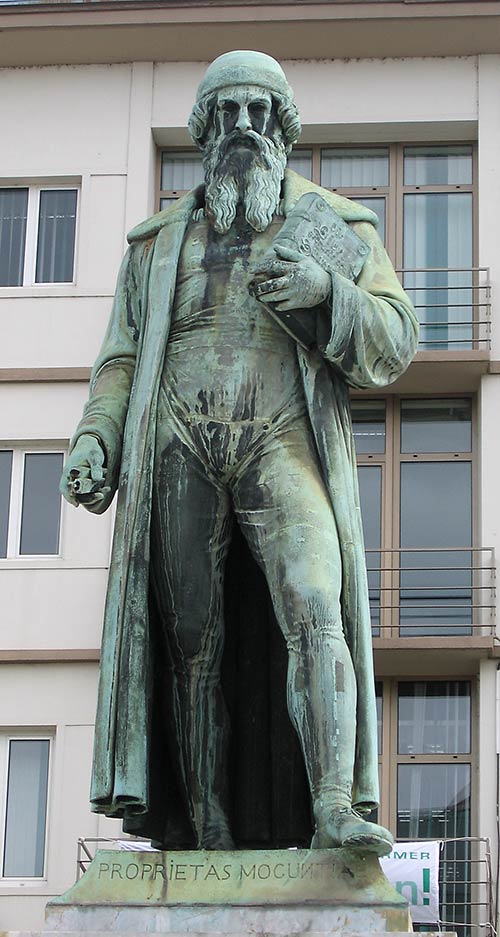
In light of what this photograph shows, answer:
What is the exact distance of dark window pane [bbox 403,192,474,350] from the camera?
102 feet

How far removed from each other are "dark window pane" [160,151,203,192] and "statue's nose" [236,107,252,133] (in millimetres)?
22953

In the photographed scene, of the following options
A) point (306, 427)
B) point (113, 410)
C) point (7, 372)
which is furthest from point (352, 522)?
point (7, 372)

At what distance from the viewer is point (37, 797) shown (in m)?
28.7

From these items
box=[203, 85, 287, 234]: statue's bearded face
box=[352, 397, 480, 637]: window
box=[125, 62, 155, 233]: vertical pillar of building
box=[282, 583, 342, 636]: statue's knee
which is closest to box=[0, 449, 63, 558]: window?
box=[125, 62, 155, 233]: vertical pillar of building

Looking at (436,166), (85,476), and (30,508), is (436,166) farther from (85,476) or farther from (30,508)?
(85,476)

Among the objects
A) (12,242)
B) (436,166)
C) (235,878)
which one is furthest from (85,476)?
(436,166)

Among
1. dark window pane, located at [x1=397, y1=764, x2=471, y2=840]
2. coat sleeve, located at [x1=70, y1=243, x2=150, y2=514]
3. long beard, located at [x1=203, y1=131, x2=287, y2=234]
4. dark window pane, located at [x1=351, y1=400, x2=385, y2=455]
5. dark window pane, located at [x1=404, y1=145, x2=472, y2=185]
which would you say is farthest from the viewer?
dark window pane, located at [x1=404, y1=145, x2=472, y2=185]

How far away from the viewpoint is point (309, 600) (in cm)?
829

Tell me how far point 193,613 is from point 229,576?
0.31 metres

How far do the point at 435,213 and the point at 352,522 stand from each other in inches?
933

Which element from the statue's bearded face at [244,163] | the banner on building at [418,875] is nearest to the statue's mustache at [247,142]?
the statue's bearded face at [244,163]

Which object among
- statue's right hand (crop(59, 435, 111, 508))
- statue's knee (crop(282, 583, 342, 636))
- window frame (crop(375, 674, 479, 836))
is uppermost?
window frame (crop(375, 674, 479, 836))

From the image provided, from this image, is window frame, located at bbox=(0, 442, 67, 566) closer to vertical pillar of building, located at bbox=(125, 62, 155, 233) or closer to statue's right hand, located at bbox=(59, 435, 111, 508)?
vertical pillar of building, located at bbox=(125, 62, 155, 233)

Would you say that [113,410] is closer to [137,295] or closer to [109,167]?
[137,295]
